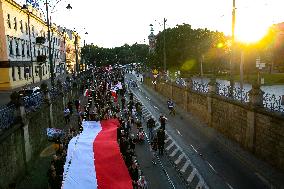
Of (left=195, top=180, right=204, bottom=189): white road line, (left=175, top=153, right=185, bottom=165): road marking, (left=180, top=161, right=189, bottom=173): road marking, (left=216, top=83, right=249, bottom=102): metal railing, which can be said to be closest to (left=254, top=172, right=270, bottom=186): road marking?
(left=195, top=180, right=204, bottom=189): white road line

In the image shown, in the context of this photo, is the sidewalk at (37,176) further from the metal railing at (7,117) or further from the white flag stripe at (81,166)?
the white flag stripe at (81,166)

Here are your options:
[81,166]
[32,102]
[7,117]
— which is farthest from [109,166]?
[32,102]

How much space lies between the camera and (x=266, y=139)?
67.4ft

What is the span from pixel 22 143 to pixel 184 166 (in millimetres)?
9182

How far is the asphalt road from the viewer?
57.9 ft

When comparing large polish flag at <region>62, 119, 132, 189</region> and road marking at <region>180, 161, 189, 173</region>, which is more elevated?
large polish flag at <region>62, 119, 132, 189</region>

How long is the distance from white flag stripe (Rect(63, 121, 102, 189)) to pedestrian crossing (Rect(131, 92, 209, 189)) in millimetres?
5548

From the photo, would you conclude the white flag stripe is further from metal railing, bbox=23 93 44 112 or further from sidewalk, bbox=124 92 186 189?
metal railing, bbox=23 93 44 112

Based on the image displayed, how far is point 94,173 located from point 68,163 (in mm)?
1345

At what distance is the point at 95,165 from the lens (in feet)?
40.1

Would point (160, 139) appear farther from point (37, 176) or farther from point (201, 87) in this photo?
point (201, 87)

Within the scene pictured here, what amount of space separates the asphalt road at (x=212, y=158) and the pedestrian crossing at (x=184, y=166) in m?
0.27

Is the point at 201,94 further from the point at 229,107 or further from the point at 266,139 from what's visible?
the point at 266,139

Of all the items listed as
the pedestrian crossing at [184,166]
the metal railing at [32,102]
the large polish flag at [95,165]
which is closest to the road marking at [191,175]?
the pedestrian crossing at [184,166]
